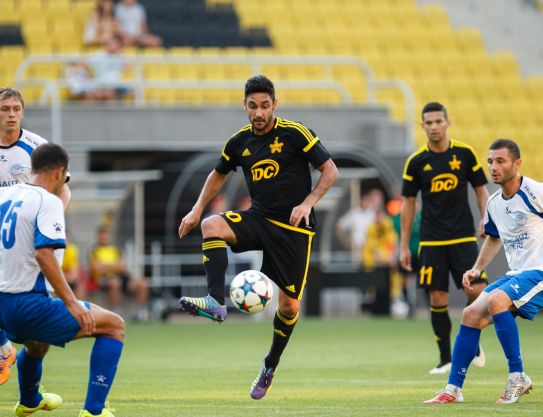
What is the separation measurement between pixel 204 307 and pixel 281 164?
55.7 inches

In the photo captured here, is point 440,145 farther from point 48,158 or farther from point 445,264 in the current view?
point 48,158

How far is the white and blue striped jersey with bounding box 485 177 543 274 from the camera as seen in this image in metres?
8.14

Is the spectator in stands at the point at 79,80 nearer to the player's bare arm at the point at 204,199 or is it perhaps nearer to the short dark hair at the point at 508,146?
the player's bare arm at the point at 204,199

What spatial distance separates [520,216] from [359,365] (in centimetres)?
404

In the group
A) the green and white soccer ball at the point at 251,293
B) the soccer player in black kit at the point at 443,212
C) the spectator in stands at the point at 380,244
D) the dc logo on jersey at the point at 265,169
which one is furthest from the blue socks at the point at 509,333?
the spectator in stands at the point at 380,244

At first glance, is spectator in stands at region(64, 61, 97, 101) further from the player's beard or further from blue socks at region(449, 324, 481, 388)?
blue socks at region(449, 324, 481, 388)

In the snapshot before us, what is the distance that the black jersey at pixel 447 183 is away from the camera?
11.0 meters

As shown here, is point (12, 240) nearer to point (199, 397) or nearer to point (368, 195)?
point (199, 397)

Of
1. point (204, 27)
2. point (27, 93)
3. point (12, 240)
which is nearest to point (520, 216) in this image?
point (12, 240)

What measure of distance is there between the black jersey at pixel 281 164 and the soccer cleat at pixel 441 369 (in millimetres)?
2799

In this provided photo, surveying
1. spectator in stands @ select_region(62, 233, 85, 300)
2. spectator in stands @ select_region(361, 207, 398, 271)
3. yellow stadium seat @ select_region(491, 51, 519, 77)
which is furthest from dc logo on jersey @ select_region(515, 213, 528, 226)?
yellow stadium seat @ select_region(491, 51, 519, 77)

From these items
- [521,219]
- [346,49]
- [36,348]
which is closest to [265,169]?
[521,219]

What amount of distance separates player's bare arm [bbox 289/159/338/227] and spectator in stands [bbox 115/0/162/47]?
54.2ft

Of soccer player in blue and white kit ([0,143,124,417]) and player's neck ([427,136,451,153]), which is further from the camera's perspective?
player's neck ([427,136,451,153])
